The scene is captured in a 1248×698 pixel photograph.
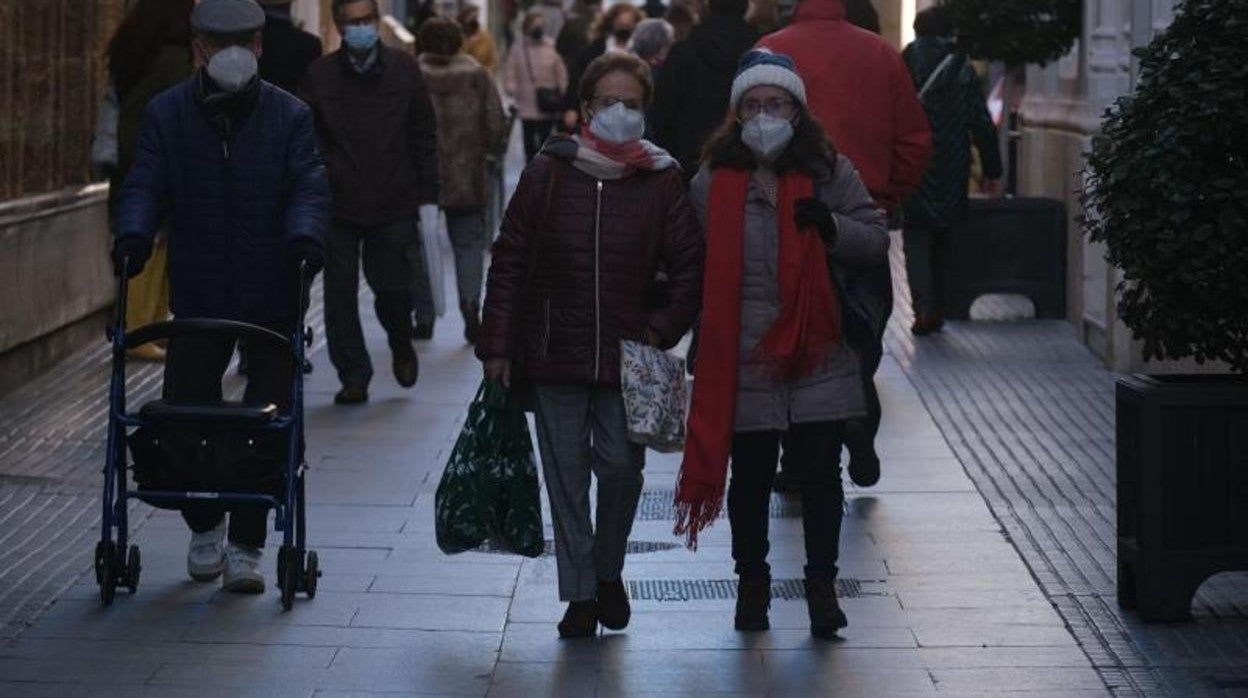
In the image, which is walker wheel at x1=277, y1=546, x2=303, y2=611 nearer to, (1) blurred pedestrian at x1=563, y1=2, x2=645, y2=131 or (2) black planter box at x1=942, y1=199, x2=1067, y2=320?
(2) black planter box at x1=942, y1=199, x2=1067, y2=320

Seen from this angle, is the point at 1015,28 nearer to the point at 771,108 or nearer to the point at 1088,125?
the point at 1088,125

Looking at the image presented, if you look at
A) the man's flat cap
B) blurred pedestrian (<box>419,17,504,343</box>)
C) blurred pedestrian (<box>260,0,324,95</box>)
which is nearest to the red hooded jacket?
the man's flat cap

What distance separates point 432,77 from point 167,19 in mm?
3141

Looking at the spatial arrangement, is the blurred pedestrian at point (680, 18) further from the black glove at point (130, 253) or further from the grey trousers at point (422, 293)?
the black glove at point (130, 253)

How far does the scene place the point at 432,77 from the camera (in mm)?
16109

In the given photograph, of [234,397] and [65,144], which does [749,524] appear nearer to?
[234,397]

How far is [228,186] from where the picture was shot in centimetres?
852

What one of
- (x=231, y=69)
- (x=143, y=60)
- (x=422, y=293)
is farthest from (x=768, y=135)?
(x=422, y=293)

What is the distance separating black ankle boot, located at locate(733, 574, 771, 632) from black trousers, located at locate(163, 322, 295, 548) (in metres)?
1.51

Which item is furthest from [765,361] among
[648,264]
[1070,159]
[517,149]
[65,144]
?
[517,149]

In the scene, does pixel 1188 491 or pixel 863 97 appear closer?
pixel 1188 491

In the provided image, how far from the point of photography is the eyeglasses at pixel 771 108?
25.8ft

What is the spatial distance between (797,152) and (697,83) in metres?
5.20

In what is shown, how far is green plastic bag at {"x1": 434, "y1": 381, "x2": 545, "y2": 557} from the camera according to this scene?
26.2ft
